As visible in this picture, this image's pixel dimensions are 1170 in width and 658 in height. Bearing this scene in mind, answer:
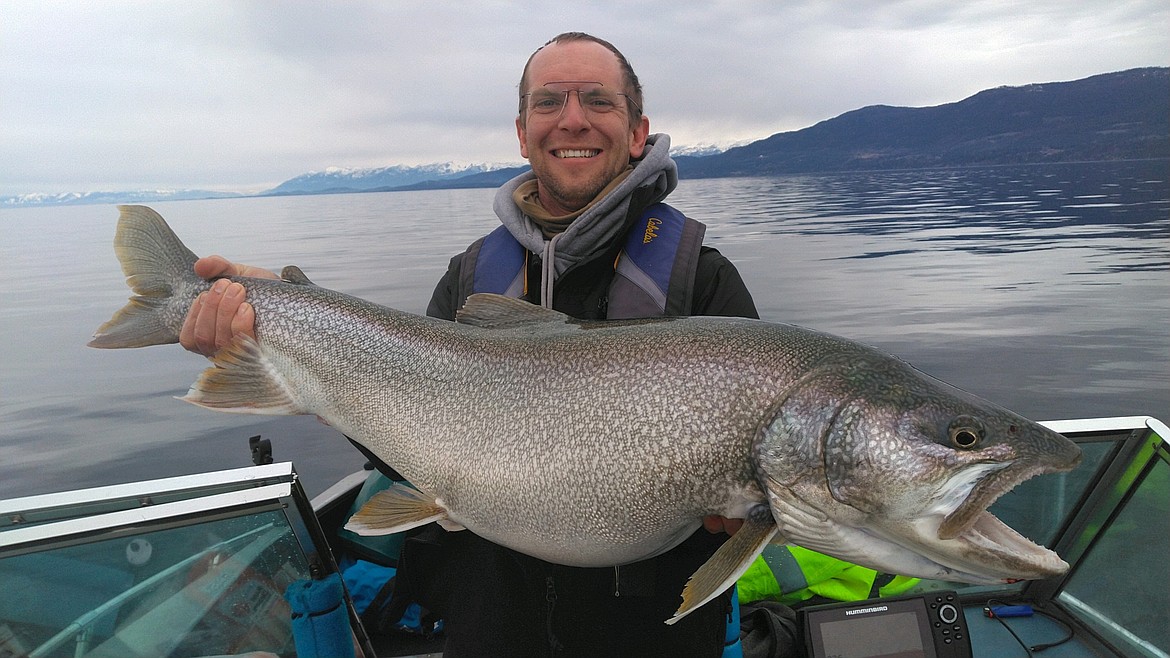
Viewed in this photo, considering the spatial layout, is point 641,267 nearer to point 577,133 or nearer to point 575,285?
point 575,285

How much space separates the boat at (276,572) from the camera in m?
2.43

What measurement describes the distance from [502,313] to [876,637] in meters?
2.57

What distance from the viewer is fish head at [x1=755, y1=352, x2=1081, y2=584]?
1.82 meters

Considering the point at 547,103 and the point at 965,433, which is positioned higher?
the point at 547,103

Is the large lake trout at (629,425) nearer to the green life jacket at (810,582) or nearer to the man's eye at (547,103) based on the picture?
the man's eye at (547,103)

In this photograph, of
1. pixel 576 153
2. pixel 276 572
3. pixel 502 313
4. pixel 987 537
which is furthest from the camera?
pixel 576 153

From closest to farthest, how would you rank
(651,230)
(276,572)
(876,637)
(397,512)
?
1. (397,512)
2. (276,572)
3. (651,230)
4. (876,637)

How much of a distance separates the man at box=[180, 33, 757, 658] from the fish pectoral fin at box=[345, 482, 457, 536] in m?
0.40

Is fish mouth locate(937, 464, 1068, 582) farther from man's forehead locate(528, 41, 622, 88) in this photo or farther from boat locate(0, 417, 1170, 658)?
man's forehead locate(528, 41, 622, 88)

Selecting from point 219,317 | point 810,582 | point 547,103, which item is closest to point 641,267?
point 547,103

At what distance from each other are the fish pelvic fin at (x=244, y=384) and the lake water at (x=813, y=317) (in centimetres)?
633

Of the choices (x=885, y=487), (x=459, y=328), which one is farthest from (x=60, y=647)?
(x=885, y=487)

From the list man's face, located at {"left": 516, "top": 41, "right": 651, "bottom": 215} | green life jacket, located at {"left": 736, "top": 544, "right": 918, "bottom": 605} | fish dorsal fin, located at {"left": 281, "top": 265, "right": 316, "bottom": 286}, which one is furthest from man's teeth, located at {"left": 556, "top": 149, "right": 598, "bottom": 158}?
green life jacket, located at {"left": 736, "top": 544, "right": 918, "bottom": 605}

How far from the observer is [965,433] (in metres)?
1.88
